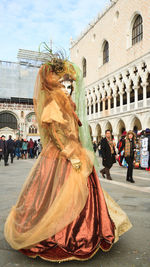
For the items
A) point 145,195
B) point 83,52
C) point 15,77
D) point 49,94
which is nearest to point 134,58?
point 83,52

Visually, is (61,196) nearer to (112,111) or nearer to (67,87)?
(67,87)

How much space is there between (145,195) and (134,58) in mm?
18567

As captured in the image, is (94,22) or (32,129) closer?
(94,22)

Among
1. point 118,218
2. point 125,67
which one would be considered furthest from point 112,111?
point 118,218

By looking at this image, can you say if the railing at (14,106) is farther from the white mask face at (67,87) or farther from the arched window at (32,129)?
the white mask face at (67,87)

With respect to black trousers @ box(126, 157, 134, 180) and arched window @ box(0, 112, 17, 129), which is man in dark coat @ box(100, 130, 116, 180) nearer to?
black trousers @ box(126, 157, 134, 180)

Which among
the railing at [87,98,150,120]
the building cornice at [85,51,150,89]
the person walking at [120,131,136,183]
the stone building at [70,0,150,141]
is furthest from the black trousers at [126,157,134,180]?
the building cornice at [85,51,150,89]

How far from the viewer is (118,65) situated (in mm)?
23344

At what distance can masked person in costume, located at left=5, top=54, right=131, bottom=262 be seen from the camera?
185 cm

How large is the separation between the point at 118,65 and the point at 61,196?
22.9 metres

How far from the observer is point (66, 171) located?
6.61ft

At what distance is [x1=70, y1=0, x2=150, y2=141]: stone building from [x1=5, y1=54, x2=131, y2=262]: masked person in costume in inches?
714

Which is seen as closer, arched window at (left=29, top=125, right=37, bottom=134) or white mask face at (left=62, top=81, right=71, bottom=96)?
white mask face at (left=62, top=81, right=71, bottom=96)

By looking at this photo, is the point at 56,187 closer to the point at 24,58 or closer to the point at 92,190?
the point at 92,190
